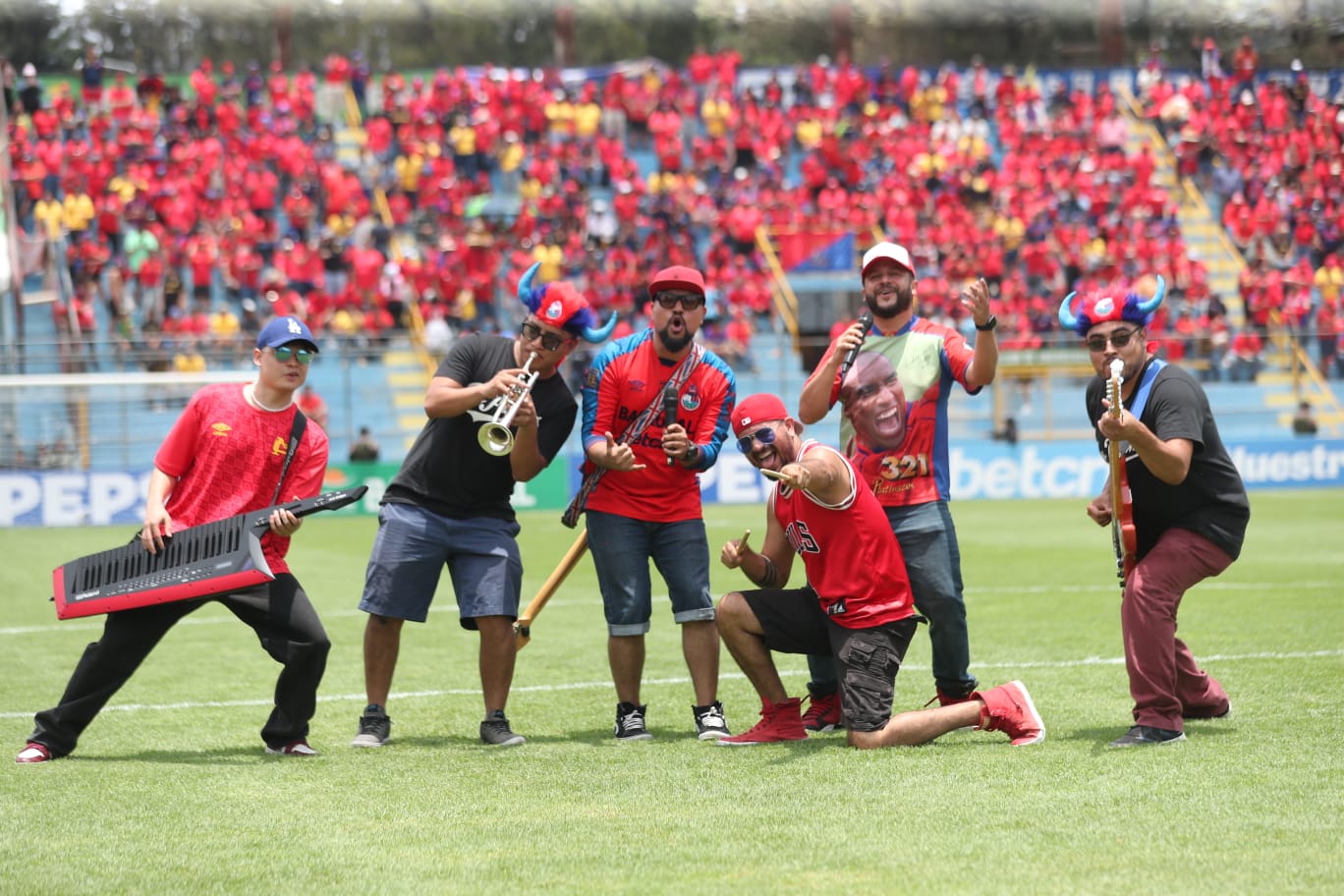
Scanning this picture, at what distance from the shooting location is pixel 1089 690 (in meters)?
8.85

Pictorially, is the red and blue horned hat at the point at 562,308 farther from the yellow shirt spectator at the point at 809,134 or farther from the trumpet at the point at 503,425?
the yellow shirt spectator at the point at 809,134

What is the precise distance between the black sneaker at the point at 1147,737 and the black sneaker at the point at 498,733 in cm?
266

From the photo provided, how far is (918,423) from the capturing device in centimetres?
768

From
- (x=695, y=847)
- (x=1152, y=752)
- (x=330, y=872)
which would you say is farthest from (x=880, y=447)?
(x=330, y=872)

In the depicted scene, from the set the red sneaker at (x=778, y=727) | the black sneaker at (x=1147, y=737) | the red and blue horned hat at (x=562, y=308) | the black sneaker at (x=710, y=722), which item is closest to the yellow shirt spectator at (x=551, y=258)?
the red and blue horned hat at (x=562, y=308)

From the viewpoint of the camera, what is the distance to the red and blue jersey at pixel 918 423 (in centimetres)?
766

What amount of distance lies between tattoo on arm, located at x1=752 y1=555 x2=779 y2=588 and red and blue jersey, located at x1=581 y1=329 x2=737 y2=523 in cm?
51

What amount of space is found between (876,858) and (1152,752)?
82.9 inches

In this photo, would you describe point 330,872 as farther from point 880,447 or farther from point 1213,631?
point 1213,631

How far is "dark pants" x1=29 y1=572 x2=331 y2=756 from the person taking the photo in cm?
737

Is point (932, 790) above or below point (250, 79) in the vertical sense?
below

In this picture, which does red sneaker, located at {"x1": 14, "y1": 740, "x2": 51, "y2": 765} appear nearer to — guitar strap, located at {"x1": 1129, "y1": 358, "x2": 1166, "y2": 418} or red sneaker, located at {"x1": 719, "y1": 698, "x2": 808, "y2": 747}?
red sneaker, located at {"x1": 719, "y1": 698, "x2": 808, "y2": 747}

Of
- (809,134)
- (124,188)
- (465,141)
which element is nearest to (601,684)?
(124,188)

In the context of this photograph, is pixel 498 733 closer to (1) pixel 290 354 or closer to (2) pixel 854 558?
(2) pixel 854 558
